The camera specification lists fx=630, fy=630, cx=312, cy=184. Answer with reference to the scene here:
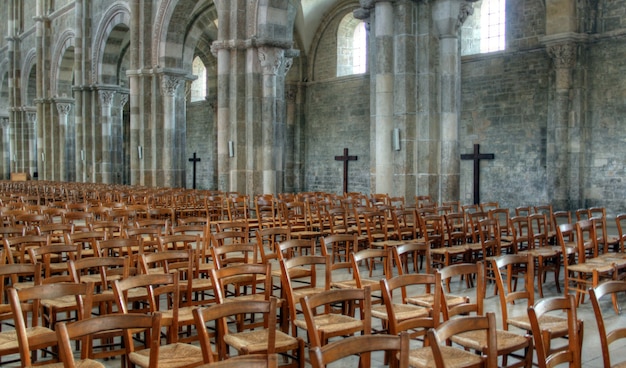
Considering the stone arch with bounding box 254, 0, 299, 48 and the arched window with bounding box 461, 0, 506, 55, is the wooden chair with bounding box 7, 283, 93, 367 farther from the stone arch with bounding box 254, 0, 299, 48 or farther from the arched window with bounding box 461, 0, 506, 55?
the arched window with bounding box 461, 0, 506, 55

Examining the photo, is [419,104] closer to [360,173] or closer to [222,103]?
[222,103]

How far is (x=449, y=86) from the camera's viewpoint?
14.2 m

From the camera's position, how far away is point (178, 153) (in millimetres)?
25344

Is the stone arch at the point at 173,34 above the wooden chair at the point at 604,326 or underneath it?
above

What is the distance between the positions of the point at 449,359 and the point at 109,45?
28673 millimetres

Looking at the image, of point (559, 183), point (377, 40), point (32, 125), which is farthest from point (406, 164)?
point (32, 125)

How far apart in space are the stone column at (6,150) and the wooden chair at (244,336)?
1824 inches

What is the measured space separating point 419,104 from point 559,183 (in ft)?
21.3

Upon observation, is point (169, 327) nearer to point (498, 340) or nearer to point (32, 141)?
→ point (498, 340)

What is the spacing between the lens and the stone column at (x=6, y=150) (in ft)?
150

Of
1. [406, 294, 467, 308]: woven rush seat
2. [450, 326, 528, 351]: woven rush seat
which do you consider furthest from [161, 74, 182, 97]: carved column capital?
[450, 326, 528, 351]: woven rush seat

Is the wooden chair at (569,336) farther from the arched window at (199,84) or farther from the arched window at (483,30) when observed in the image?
the arched window at (199,84)

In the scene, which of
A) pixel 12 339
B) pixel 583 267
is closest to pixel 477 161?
pixel 583 267

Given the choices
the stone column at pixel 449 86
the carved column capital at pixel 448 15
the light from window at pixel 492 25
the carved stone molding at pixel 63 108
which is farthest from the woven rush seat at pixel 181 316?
the carved stone molding at pixel 63 108
